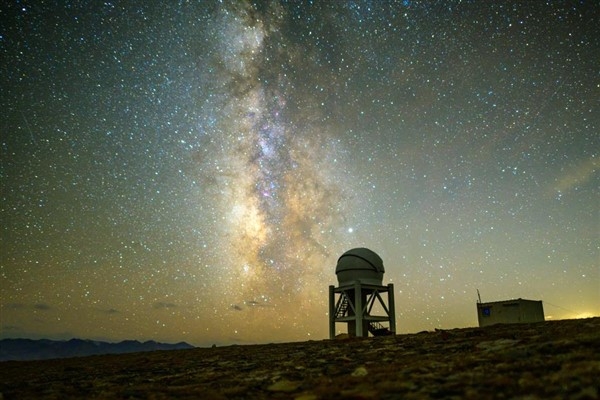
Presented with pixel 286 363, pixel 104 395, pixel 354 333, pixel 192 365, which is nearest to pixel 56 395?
pixel 104 395

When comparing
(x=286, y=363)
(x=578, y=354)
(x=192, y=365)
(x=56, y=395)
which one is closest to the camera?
(x=578, y=354)

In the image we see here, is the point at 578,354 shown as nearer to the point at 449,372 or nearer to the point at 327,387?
the point at 449,372

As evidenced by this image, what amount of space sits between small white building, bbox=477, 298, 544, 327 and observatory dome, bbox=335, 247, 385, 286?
299 inches

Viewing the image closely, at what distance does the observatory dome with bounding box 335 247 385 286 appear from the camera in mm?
29266

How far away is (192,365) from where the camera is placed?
31.6ft

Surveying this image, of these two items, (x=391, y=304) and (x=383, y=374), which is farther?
(x=391, y=304)

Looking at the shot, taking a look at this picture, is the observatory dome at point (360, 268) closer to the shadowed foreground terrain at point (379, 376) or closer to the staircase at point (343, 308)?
the staircase at point (343, 308)

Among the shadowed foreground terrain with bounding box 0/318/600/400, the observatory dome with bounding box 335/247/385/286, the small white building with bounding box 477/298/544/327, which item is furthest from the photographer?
the observatory dome with bounding box 335/247/385/286

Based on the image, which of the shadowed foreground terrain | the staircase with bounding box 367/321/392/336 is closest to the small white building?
the staircase with bounding box 367/321/392/336

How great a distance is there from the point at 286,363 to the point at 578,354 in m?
5.25

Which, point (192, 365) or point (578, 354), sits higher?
point (578, 354)

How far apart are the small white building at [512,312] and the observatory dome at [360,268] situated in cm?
759

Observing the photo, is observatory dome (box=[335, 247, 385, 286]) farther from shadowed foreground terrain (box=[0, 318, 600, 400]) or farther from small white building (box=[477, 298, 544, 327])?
shadowed foreground terrain (box=[0, 318, 600, 400])

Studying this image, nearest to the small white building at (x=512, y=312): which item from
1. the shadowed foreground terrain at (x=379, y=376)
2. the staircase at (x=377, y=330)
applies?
the staircase at (x=377, y=330)
